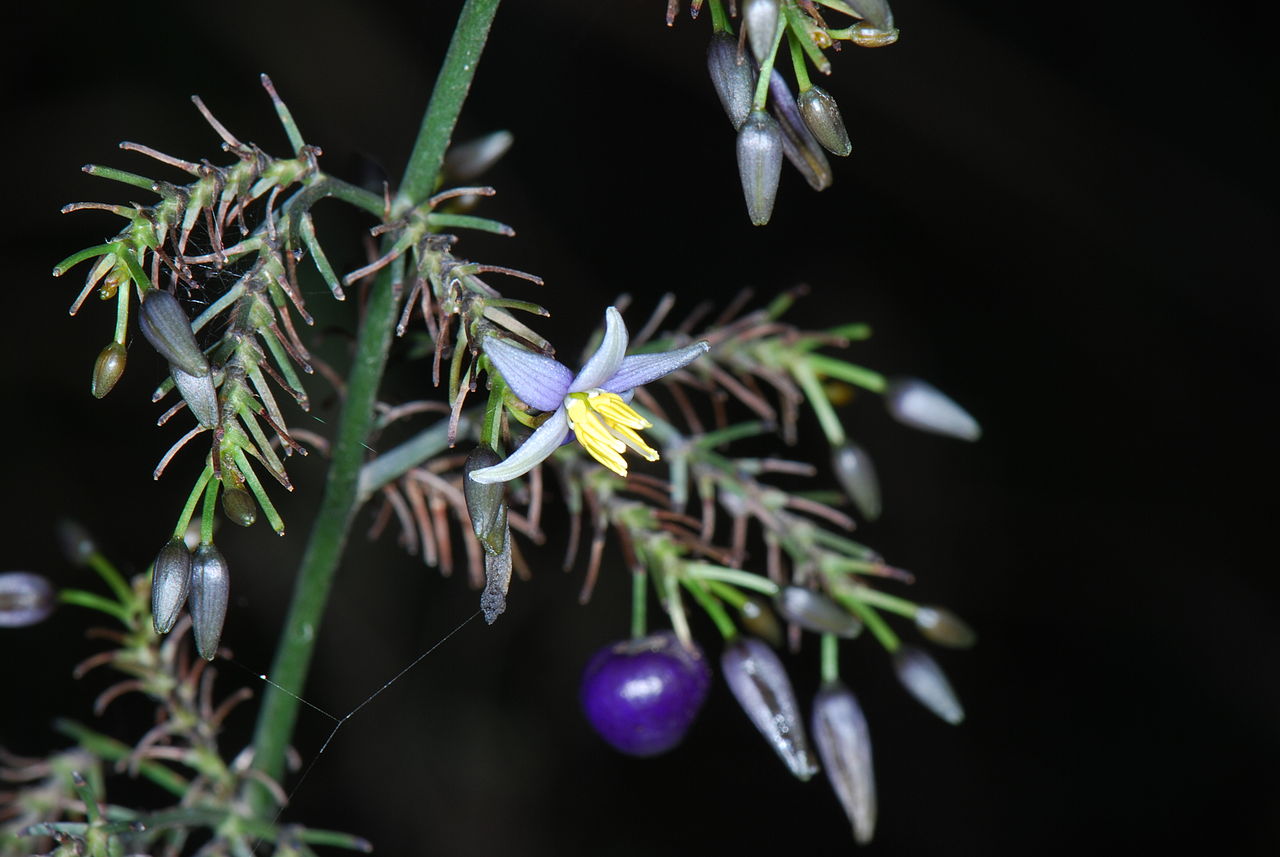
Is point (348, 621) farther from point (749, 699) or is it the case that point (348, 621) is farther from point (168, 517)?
point (749, 699)

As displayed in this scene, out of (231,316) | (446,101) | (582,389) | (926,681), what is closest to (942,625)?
(926,681)

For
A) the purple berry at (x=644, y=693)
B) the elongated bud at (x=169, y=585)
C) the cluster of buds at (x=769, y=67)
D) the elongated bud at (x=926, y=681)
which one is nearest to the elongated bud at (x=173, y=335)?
the elongated bud at (x=169, y=585)

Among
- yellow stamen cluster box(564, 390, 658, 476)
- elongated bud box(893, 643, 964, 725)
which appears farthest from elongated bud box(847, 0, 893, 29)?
elongated bud box(893, 643, 964, 725)

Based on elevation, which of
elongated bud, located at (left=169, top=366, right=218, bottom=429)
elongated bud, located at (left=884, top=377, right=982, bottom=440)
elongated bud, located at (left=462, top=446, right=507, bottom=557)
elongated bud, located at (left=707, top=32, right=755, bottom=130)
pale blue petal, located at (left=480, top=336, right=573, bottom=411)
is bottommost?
elongated bud, located at (left=462, top=446, right=507, bottom=557)

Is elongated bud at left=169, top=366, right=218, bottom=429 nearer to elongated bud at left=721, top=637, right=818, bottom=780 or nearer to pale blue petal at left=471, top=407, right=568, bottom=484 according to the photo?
pale blue petal at left=471, top=407, right=568, bottom=484

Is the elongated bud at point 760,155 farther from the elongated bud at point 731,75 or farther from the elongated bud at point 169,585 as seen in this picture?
the elongated bud at point 169,585
